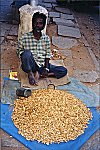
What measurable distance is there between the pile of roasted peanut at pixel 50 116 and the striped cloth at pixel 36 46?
0.60 metres

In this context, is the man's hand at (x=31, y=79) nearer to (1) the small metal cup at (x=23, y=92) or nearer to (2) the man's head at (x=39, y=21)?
(1) the small metal cup at (x=23, y=92)

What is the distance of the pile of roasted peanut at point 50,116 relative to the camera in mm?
3141

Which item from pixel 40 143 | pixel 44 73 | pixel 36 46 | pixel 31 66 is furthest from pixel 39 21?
pixel 40 143

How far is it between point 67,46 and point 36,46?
1.59 m

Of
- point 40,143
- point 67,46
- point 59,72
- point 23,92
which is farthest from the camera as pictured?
point 67,46

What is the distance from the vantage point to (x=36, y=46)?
417 centimetres

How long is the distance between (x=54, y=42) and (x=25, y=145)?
309cm

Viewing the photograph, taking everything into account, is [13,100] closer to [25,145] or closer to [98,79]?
[25,145]

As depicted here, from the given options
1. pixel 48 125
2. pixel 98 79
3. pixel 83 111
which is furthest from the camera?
pixel 98 79

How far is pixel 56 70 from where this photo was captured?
428 cm

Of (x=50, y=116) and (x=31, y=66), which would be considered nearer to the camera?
(x=50, y=116)

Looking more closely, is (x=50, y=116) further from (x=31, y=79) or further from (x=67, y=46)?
(x=67, y=46)

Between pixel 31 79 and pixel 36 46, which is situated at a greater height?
pixel 36 46

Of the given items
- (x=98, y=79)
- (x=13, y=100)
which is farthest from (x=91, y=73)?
(x=13, y=100)
